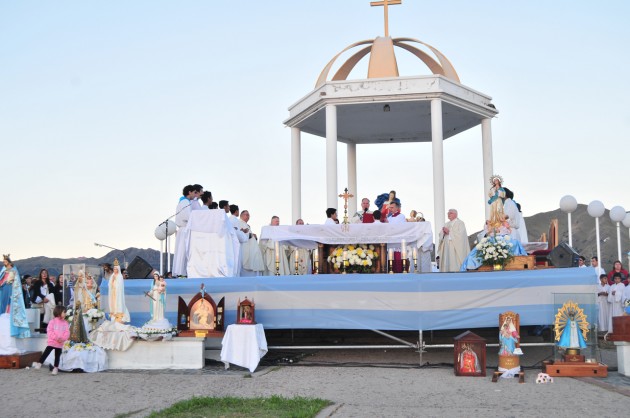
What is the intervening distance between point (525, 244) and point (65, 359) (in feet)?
31.8

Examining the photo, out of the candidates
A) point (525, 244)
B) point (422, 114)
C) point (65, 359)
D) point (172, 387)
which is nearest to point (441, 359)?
point (525, 244)

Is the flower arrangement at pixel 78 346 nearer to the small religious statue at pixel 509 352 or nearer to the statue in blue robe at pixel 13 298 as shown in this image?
the statue in blue robe at pixel 13 298

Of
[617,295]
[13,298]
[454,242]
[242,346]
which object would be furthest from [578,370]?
[13,298]

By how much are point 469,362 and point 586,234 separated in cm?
3531

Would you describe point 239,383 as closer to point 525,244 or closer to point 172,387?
point 172,387

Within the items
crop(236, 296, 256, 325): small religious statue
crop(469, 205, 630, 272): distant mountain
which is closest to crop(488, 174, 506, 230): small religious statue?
crop(236, 296, 256, 325): small religious statue

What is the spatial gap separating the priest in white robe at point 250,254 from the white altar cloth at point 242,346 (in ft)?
12.5

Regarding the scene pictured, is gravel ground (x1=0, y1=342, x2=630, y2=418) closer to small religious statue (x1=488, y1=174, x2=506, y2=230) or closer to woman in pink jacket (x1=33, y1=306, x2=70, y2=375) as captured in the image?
woman in pink jacket (x1=33, y1=306, x2=70, y2=375)

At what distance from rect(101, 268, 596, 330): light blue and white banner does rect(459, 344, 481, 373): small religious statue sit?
1040 millimetres

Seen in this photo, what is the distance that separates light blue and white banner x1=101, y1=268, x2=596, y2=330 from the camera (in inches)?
475

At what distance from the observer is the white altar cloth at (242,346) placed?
1200 cm

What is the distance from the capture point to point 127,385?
10.7 metres

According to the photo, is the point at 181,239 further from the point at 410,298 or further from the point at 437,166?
the point at 437,166

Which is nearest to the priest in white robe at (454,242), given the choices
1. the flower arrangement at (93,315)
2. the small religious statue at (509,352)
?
the small religious statue at (509,352)
